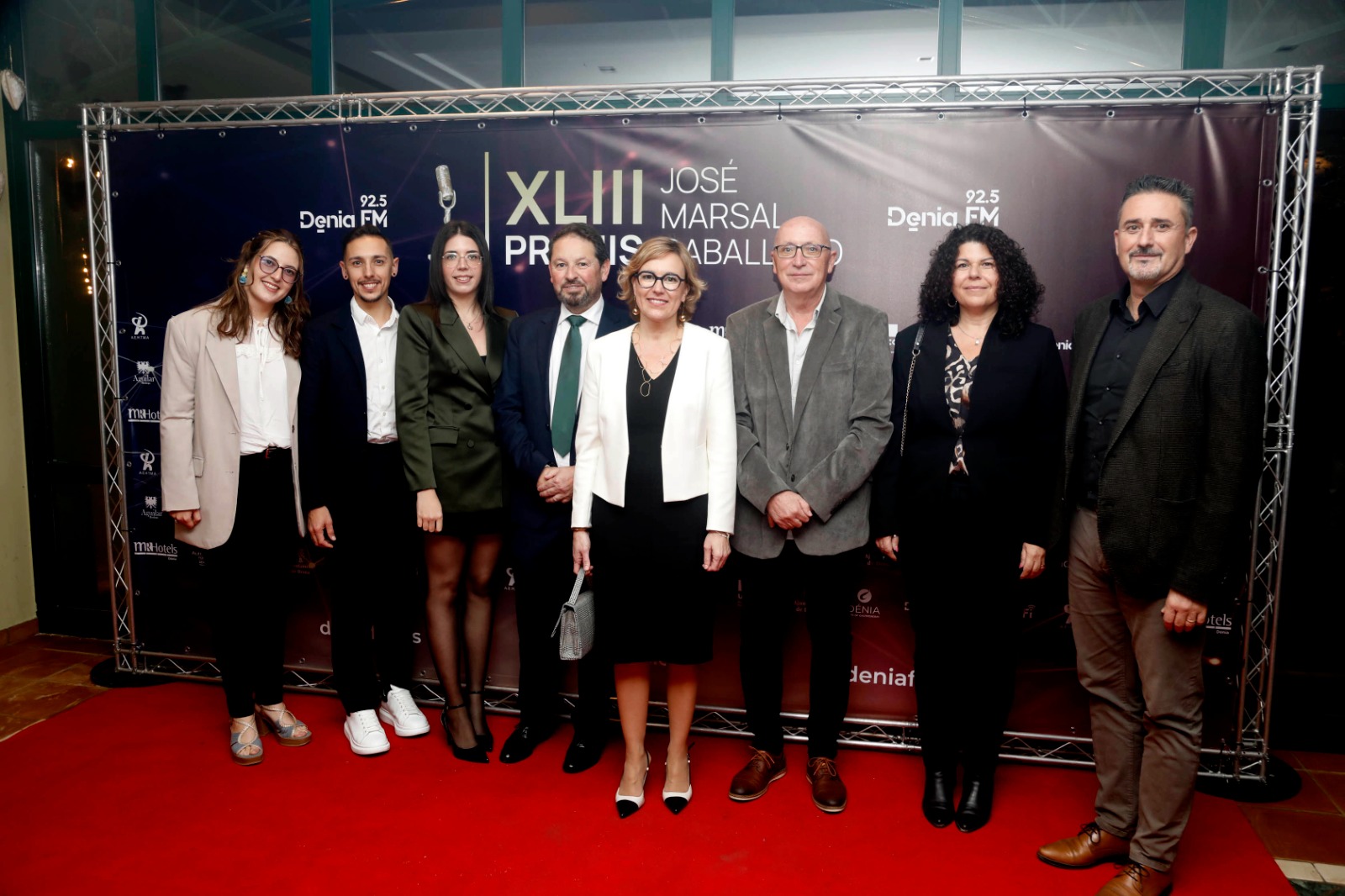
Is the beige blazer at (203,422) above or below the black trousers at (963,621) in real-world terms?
above

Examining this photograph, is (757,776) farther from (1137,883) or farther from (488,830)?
(1137,883)

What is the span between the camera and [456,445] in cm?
312

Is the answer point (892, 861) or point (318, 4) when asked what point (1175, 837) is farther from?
point (318, 4)

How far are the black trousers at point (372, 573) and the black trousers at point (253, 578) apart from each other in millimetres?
203

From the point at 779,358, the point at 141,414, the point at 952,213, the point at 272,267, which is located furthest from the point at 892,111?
the point at 141,414

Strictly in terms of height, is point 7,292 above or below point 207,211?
below

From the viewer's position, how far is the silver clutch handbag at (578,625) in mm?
2670

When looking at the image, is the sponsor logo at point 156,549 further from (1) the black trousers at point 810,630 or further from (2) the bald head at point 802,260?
(2) the bald head at point 802,260

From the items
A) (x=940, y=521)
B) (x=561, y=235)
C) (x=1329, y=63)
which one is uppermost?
(x=1329, y=63)

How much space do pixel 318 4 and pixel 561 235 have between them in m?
2.20

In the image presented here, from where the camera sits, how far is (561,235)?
10.2 feet

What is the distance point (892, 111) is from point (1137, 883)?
277cm

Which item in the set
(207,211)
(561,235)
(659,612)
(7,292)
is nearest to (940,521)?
(659,612)

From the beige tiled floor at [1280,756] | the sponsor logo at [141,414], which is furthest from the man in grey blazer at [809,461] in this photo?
the sponsor logo at [141,414]
